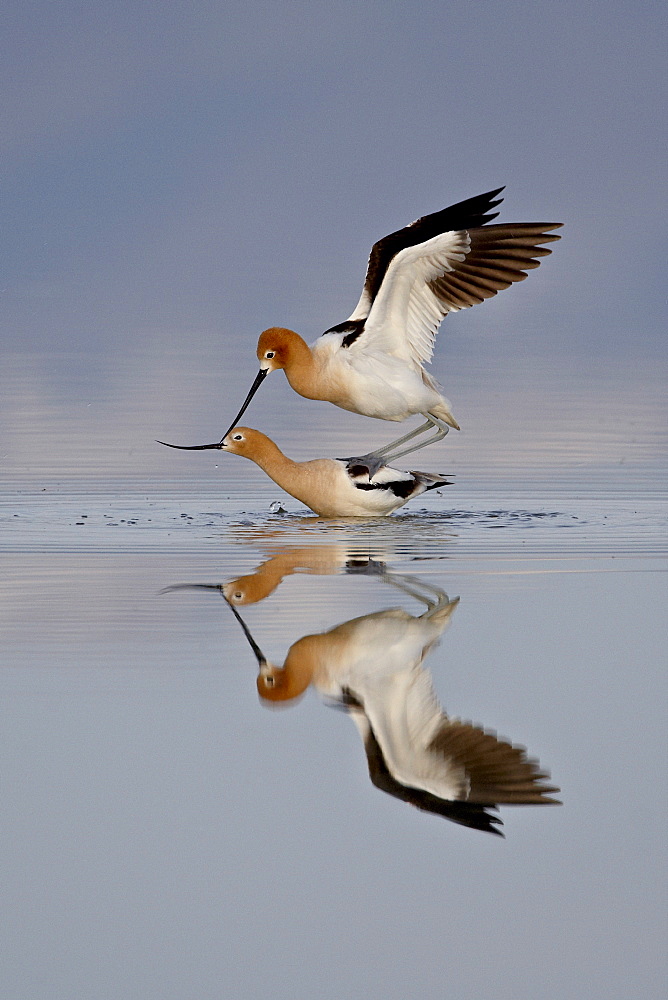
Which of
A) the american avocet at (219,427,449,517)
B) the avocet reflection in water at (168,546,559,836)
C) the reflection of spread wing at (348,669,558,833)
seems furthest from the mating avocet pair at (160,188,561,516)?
the reflection of spread wing at (348,669,558,833)

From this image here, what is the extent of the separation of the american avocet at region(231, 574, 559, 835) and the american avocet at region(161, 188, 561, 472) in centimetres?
387

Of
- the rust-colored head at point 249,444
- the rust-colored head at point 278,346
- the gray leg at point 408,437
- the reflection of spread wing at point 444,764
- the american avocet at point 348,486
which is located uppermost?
the rust-colored head at point 278,346

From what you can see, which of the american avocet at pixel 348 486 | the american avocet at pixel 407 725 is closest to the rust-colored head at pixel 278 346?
the american avocet at pixel 348 486

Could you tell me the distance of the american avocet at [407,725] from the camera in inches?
126

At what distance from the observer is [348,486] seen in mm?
8148

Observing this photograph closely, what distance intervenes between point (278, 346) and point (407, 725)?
205 inches

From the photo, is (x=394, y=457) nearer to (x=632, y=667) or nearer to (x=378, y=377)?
(x=378, y=377)

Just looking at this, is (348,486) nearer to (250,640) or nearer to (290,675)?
(250,640)

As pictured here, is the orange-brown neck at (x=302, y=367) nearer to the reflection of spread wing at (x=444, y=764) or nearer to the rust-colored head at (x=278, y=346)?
the rust-colored head at (x=278, y=346)

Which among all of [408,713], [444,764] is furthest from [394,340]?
[444,764]

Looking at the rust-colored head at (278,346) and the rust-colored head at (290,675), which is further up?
the rust-colored head at (278,346)

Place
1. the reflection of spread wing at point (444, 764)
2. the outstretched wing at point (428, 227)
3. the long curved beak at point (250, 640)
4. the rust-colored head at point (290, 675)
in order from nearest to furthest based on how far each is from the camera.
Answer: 1. the reflection of spread wing at point (444, 764)
2. the rust-colored head at point (290, 675)
3. the long curved beak at point (250, 640)
4. the outstretched wing at point (428, 227)

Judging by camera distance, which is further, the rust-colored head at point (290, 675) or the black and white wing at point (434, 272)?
the black and white wing at point (434, 272)

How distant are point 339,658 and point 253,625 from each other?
63cm
